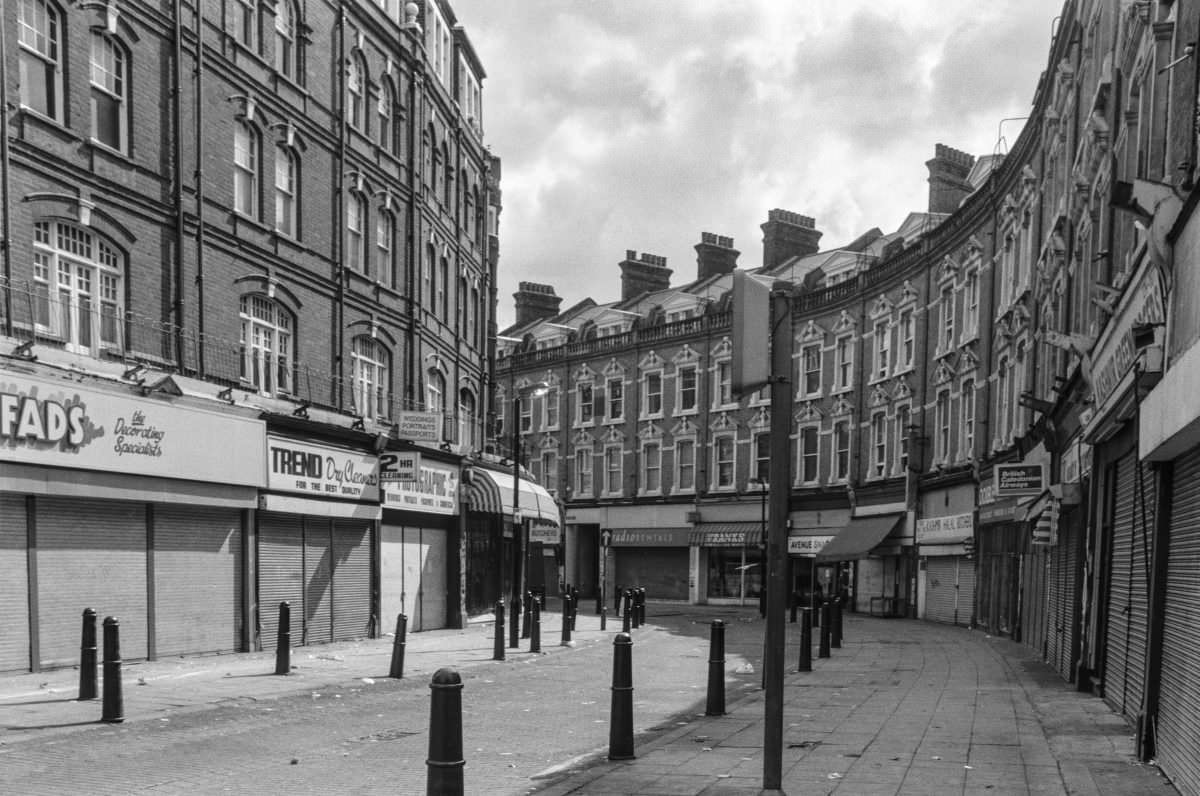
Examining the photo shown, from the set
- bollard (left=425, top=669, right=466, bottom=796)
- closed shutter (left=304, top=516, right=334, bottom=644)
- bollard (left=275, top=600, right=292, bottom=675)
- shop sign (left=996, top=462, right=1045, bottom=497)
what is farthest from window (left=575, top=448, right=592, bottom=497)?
bollard (left=425, top=669, right=466, bottom=796)

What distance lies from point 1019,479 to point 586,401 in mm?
35744

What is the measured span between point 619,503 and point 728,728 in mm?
43476

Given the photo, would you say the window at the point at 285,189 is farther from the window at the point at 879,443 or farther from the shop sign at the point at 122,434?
the window at the point at 879,443

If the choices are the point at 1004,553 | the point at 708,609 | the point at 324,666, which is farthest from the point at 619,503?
the point at 324,666

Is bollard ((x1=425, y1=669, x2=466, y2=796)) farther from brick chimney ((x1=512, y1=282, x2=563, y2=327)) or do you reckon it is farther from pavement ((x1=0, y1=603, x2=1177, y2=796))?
brick chimney ((x1=512, y1=282, x2=563, y2=327))

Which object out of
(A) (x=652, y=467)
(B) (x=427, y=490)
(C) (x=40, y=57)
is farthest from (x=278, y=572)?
(A) (x=652, y=467)

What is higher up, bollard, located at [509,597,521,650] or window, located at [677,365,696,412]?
window, located at [677,365,696,412]

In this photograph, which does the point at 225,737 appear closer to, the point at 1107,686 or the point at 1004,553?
the point at 1107,686

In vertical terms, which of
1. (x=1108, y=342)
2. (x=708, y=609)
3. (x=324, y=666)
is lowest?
(x=708, y=609)

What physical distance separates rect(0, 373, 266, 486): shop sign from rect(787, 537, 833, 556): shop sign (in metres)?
29.8

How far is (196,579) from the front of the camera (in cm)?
1886

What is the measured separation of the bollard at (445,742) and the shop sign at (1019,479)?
1813 cm

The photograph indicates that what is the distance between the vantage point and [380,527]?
25.4 metres

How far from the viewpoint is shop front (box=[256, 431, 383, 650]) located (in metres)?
20.9
